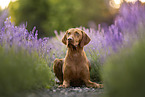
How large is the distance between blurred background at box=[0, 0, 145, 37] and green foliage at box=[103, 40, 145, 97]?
15447mm

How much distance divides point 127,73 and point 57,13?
57.3ft

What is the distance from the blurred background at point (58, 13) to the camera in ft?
63.0

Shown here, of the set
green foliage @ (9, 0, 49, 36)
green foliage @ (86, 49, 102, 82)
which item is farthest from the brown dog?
green foliage @ (9, 0, 49, 36)

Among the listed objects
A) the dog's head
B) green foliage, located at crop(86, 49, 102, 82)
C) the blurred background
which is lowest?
green foliage, located at crop(86, 49, 102, 82)

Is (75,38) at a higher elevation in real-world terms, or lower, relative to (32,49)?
higher

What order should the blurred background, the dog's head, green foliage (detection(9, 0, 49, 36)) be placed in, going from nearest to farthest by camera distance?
the dog's head < the blurred background < green foliage (detection(9, 0, 49, 36))

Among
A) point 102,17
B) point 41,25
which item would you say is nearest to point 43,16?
point 41,25

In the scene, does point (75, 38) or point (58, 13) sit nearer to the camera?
point (75, 38)

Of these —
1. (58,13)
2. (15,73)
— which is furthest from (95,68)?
(58,13)

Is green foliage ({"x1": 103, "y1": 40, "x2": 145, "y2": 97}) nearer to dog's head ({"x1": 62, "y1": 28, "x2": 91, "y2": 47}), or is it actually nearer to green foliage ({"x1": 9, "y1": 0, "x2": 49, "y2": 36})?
dog's head ({"x1": 62, "y1": 28, "x2": 91, "y2": 47})

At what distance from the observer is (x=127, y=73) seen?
2348 millimetres

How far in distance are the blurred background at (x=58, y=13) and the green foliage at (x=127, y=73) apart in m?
15.4

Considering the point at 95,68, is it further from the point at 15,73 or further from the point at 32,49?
the point at 15,73

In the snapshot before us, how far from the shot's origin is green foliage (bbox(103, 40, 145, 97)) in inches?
89.0
